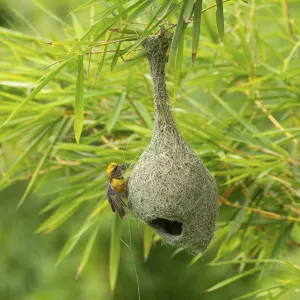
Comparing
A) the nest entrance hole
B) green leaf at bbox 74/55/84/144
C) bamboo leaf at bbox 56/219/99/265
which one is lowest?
bamboo leaf at bbox 56/219/99/265

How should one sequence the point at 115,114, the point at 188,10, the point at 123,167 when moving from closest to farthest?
the point at 188,10
the point at 123,167
the point at 115,114

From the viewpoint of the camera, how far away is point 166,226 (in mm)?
1581

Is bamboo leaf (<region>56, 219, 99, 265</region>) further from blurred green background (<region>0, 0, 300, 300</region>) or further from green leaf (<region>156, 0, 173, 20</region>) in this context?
blurred green background (<region>0, 0, 300, 300</region>)

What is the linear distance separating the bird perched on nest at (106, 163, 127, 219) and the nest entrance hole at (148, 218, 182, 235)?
0.26ft

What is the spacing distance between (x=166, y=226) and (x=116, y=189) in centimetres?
18

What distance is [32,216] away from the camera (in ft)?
14.8

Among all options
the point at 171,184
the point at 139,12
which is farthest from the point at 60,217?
the point at 139,12

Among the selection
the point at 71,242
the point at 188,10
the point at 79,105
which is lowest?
the point at 71,242

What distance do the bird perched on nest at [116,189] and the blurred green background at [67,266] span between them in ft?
8.72

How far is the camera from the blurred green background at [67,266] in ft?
14.3

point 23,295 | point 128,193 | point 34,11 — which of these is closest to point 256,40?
point 128,193

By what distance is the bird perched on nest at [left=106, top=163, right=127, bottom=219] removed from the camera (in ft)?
4.75

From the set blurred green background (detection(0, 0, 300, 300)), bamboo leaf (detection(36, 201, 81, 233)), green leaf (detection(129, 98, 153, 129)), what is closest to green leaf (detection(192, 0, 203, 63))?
green leaf (detection(129, 98, 153, 129))

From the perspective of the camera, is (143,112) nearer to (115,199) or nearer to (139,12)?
(115,199)
